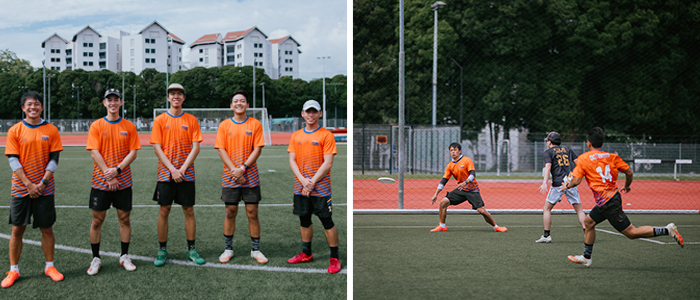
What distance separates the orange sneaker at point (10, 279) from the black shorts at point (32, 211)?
512mm

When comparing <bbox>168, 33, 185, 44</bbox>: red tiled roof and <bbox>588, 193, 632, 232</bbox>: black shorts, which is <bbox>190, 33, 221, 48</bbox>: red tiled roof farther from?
<bbox>588, 193, 632, 232</bbox>: black shorts

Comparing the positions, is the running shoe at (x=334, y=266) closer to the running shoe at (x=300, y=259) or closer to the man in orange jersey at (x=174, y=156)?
the running shoe at (x=300, y=259)

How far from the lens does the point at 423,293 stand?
186 inches

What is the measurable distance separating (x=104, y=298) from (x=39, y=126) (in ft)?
5.71

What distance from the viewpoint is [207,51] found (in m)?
106

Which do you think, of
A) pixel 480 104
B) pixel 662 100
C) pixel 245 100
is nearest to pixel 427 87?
pixel 480 104

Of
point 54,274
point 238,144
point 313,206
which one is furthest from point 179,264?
point 313,206

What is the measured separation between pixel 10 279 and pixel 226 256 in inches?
79.9

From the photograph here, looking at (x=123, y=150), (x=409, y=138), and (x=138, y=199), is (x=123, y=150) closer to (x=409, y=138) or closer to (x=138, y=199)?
(x=138, y=199)

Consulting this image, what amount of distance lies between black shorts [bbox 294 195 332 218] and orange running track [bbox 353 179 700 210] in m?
6.34

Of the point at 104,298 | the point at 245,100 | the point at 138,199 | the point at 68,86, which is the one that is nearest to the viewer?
the point at 104,298

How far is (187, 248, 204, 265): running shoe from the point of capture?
5594mm

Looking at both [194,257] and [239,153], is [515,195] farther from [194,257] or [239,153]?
Answer: [194,257]

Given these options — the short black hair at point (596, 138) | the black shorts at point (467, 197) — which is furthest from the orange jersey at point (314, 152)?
the black shorts at point (467, 197)
